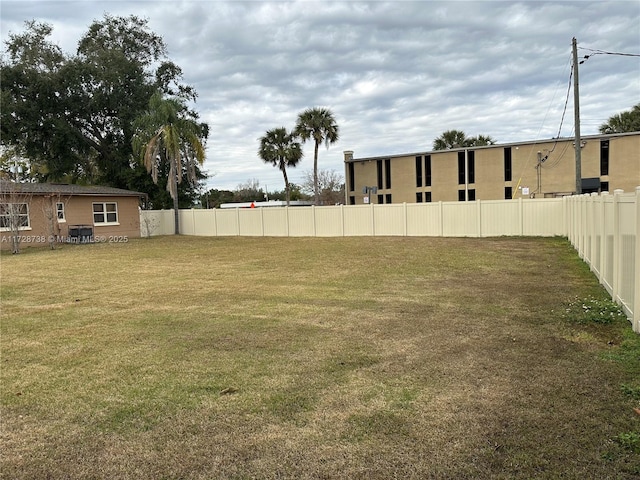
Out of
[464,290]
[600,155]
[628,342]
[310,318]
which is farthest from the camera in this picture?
[600,155]

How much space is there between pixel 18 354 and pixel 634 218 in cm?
688

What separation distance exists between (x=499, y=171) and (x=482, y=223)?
54.9ft

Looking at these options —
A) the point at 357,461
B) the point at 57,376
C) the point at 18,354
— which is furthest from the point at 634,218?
the point at 18,354

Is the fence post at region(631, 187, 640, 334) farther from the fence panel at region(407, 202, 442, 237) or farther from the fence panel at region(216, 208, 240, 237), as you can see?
the fence panel at region(216, 208, 240, 237)

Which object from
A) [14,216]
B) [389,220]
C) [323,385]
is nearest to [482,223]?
[389,220]

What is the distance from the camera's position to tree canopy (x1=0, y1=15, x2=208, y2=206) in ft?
96.4

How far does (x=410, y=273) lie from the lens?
10.6 metres

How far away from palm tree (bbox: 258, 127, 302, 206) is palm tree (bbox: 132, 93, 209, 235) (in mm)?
8016

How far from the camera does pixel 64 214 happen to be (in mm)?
24766

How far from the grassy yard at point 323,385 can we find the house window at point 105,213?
19.4 meters

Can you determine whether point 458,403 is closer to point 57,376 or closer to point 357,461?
point 357,461

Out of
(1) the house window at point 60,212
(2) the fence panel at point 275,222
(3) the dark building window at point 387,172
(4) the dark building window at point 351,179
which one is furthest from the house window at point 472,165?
(1) the house window at point 60,212

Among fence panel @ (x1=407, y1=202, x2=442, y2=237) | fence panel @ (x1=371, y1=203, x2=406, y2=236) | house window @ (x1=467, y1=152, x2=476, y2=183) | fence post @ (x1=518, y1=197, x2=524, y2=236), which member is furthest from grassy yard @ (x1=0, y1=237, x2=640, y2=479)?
house window @ (x1=467, y1=152, x2=476, y2=183)

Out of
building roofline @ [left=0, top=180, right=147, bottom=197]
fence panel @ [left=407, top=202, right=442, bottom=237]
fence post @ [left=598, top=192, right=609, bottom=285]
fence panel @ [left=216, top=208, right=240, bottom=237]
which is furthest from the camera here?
fence panel @ [left=216, top=208, right=240, bottom=237]
